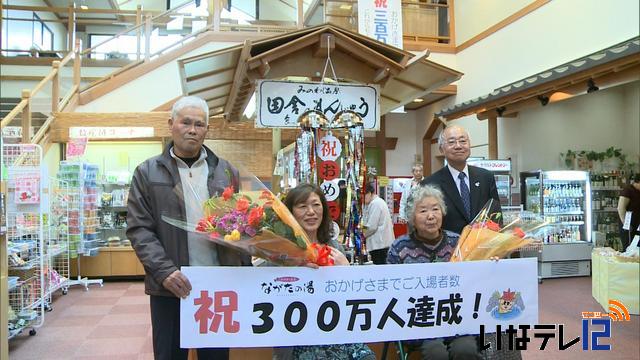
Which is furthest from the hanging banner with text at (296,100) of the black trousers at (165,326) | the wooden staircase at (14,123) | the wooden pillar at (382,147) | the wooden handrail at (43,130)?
the wooden pillar at (382,147)

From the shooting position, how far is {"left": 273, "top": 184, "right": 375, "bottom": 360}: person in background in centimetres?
218

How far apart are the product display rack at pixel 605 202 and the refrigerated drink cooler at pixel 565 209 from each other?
22 cm

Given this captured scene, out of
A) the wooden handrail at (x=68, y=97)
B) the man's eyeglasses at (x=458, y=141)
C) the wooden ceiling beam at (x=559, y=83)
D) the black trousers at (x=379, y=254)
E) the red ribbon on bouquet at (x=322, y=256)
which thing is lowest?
the black trousers at (x=379, y=254)

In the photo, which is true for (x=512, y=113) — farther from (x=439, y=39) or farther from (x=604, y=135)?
(x=439, y=39)

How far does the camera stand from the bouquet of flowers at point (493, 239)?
224 cm

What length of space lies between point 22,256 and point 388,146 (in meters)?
9.00

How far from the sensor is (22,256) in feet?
15.8

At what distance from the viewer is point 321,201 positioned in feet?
7.93

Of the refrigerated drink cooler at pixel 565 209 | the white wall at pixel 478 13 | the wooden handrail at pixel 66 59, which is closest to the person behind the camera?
the refrigerated drink cooler at pixel 565 209

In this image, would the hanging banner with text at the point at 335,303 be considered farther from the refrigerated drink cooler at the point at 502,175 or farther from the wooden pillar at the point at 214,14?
the wooden pillar at the point at 214,14

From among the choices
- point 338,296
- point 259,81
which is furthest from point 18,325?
point 338,296

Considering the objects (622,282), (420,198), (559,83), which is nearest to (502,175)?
(559,83)

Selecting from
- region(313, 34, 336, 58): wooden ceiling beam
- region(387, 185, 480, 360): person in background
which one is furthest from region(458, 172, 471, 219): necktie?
region(313, 34, 336, 58): wooden ceiling beam

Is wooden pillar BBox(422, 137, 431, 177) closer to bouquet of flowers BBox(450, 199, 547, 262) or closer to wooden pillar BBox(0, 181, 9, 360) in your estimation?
bouquet of flowers BBox(450, 199, 547, 262)
